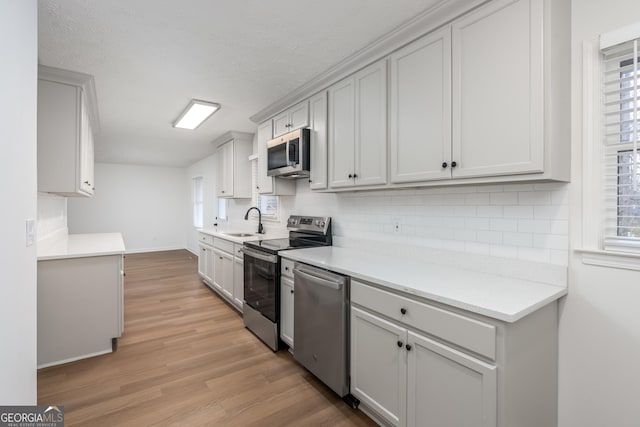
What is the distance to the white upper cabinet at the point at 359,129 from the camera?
2154 millimetres

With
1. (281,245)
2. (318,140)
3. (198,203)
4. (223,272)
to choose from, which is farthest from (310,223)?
(198,203)

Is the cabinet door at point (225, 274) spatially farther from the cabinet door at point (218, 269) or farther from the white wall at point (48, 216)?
the white wall at point (48, 216)

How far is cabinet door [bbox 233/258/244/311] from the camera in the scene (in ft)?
11.5

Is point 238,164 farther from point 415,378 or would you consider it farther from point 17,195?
point 415,378

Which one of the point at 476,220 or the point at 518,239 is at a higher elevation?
the point at 476,220

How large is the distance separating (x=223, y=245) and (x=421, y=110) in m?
3.11

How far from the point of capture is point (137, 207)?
808 centimetres

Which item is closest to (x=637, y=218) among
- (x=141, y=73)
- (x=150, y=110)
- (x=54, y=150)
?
(x=141, y=73)

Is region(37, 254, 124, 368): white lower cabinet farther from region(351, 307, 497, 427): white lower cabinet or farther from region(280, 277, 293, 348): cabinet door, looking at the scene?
region(351, 307, 497, 427): white lower cabinet

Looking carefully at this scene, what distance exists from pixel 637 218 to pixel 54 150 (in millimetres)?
3909

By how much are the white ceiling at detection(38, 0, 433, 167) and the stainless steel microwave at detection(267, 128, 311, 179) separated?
1.58 ft

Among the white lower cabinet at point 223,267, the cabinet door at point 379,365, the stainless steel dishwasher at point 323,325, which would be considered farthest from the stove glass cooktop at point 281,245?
the cabinet door at point 379,365

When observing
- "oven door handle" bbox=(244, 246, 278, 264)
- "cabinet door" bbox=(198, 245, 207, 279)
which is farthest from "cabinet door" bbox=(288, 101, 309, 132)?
"cabinet door" bbox=(198, 245, 207, 279)

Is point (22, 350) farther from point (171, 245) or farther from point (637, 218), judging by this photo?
point (171, 245)
